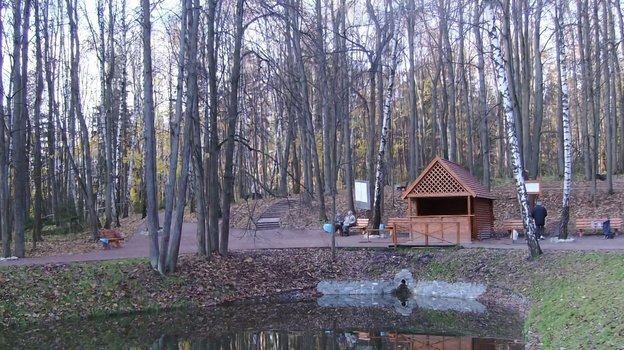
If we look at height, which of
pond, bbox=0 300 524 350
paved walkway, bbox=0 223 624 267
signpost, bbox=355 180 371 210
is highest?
signpost, bbox=355 180 371 210

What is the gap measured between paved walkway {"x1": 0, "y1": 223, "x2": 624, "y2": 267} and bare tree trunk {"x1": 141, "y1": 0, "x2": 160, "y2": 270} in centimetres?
216

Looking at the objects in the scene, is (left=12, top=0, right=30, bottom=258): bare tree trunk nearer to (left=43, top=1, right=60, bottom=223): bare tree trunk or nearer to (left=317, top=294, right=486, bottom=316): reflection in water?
(left=43, top=1, right=60, bottom=223): bare tree trunk

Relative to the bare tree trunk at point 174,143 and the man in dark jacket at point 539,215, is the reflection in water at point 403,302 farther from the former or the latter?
the man in dark jacket at point 539,215

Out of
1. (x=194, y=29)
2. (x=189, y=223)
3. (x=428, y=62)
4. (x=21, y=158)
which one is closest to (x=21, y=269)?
(x=21, y=158)

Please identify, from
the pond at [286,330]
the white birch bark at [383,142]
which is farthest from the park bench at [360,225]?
the pond at [286,330]

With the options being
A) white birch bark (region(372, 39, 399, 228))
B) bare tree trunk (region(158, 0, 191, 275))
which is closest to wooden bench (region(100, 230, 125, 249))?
bare tree trunk (region(158, 0, 191, 275))

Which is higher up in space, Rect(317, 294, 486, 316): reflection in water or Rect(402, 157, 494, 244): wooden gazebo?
Rect(402, 157, 494, 244): wooden gazebo

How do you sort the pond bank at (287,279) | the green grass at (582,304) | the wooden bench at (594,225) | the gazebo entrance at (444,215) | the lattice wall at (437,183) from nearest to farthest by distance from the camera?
the green grass at (582,304), the pond bank at (287,279), the gazebo entrance at (444,215), the wooden bench at (594,225), the lattice wall at (437,183)

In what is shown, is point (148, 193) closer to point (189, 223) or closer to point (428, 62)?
point (189, 223)

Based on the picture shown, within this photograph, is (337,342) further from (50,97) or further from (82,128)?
(50,97)

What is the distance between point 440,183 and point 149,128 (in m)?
9.73

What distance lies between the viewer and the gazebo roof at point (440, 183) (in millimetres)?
18578

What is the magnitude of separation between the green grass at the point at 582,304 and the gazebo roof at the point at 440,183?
5.22m

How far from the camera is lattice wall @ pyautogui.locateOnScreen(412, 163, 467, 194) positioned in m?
18.7
